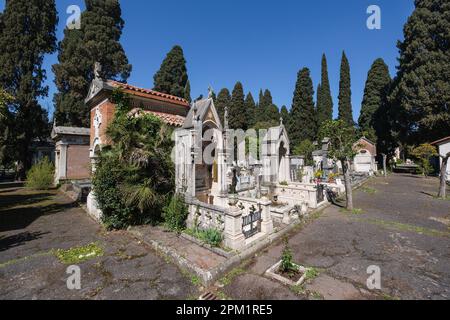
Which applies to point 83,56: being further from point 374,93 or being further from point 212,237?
point 374,93

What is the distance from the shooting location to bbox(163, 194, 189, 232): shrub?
7.11 meters

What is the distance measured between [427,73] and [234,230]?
34.7 m

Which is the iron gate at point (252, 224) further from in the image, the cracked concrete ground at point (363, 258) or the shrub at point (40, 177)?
the shrub at point (40, 177)

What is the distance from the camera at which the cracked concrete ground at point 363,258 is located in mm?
4137

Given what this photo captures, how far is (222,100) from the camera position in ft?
163

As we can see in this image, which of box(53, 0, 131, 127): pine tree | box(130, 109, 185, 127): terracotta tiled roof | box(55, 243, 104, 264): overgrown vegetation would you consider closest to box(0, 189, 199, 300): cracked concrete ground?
box(55, 243, 104, 264): overgrown vegetation

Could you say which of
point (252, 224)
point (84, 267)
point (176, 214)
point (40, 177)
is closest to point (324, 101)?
point (252, 224)

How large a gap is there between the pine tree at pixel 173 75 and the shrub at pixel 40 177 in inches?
644

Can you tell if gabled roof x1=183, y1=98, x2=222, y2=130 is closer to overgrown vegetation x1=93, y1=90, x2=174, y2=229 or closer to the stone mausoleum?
the stone mausoleum

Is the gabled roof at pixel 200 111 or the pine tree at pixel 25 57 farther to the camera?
the pine tree at pixel 25 57

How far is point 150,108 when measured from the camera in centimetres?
1041

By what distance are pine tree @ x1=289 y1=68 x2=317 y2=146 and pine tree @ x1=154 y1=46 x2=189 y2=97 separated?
21576 millimetres

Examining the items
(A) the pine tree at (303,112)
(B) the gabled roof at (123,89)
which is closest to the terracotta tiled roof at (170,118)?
(B) the gabled roof at (123,89)
